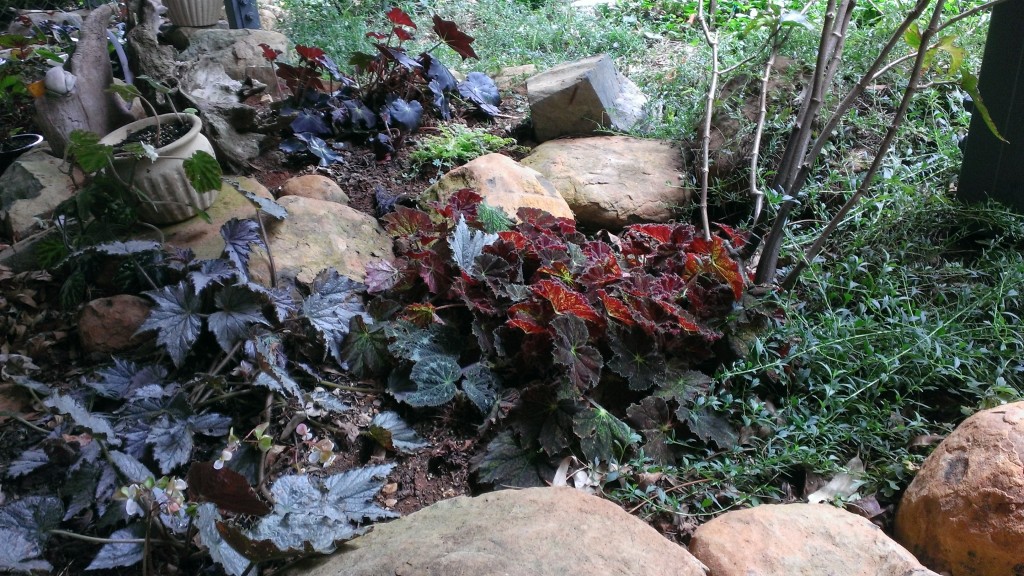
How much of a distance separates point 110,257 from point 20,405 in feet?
2.37

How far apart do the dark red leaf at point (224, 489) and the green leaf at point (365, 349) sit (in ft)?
3.13

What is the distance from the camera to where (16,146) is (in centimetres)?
435

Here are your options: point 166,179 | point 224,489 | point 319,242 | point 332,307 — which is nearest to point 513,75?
point 319,242

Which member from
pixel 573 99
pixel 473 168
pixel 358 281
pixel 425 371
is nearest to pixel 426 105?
pixel 573 99

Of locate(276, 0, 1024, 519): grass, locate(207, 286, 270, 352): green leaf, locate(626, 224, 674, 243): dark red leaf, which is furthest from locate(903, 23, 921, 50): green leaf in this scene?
locate(207, 286, 270, 352): green leaf

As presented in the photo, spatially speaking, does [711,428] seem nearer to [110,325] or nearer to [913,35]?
[913,35]

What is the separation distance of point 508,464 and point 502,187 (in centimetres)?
164

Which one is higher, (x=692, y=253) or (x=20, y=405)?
(x=692, y=253)

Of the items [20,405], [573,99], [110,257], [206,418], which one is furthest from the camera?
[573,99]

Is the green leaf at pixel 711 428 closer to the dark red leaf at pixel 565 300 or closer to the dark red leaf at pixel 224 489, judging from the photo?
the dark red leaf at pixel 565 300

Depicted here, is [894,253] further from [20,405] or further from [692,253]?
[20,405]

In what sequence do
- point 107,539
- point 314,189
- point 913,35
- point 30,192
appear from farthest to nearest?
point 314,189, point 30,192, point 913,35, point 107,539

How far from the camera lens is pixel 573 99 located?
450 cm

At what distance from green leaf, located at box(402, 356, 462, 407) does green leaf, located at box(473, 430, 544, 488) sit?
24cm
